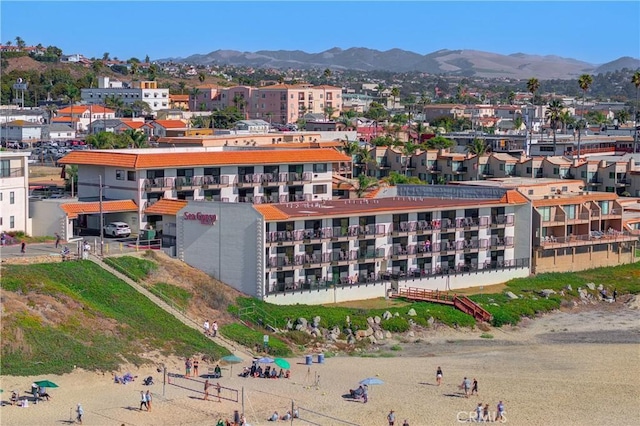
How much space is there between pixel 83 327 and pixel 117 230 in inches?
646

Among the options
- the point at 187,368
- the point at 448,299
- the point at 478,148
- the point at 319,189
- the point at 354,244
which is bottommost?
the point at 187,368

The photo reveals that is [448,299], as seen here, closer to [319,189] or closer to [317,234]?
[317,234]

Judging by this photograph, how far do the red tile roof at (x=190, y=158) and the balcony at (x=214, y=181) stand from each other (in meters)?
0.82

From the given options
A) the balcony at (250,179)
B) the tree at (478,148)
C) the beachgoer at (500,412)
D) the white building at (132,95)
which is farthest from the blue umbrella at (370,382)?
the white building at (132,95)

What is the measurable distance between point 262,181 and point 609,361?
26.7m

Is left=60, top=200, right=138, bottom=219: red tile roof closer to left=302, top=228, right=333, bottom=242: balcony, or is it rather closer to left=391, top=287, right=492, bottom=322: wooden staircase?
Result: left=302, top=228, right=333, bottom=242: balcony

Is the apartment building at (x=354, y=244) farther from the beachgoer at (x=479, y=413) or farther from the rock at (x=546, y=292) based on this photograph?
the beachgoer at (x=479, y=413)

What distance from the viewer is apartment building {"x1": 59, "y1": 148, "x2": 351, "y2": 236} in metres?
64.9

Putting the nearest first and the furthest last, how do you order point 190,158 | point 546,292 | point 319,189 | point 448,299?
point 448,299 → point 546,292 → point 190,158 → point 319,189

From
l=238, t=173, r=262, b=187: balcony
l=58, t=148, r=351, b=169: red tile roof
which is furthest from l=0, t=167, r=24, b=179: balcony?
l=238, t=173, r=262, b=187: balcony

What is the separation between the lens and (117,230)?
205 ft

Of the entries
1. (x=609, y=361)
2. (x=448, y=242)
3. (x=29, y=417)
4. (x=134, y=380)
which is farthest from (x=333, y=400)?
(x=448, y=242)

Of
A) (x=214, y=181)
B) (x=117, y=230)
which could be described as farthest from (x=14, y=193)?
(x=214, y=181)

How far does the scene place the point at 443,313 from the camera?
5791 cm
